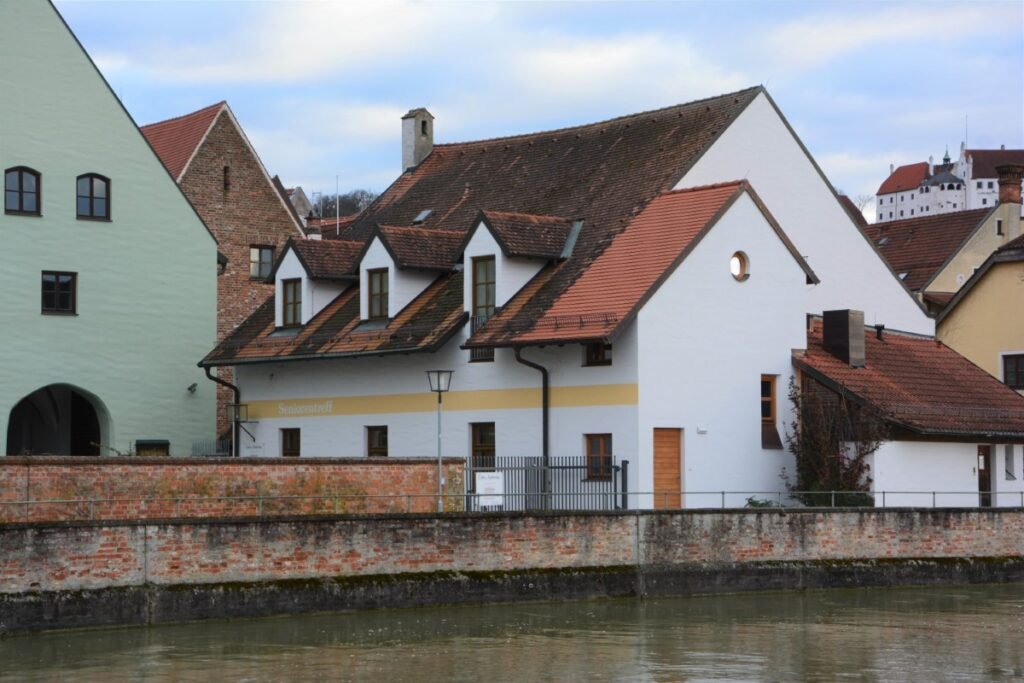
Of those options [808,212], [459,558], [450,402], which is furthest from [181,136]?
[459,558]

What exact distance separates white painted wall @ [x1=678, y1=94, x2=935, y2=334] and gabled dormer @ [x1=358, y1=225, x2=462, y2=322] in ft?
20.2

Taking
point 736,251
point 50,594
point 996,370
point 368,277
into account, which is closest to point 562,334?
point 736,251

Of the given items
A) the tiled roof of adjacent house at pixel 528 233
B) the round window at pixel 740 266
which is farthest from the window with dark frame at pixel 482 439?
the round window at pixel 740 266

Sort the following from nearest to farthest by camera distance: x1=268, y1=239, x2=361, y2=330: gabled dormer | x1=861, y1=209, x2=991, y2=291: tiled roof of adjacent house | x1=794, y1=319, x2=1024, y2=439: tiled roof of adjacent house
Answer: x1=794, y1=319, x2=1024, y2=439: tiled roof of adjacent house, x1=268, y1=239, x2=361, y2=330: gabled dormer, x1=861, y1=209, x2=991, y2=291: tiled roof of adjacent house

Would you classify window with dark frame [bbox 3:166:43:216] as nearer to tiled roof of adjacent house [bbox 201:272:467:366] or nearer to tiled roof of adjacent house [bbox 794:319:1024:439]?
tiled roof of adjacent house [bbox 201:272:467:366]

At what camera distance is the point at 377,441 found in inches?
1722

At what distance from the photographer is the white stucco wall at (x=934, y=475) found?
128 ft

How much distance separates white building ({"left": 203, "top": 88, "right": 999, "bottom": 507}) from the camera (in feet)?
124

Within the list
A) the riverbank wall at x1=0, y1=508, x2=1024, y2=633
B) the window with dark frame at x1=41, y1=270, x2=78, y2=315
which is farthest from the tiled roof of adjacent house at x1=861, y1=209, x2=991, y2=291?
the window with dark frame at x1=41, y1=270, x2=78, y2=315

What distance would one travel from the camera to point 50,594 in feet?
87.2

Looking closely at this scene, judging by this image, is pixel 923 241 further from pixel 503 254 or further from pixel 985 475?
pixel 503 254

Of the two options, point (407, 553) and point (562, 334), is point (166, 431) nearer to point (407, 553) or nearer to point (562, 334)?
point (562, 334)

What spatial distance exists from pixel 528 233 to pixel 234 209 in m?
16.9

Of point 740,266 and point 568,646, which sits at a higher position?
point 740,266
